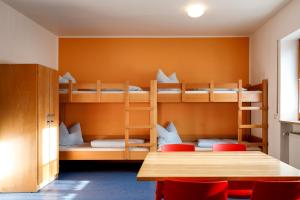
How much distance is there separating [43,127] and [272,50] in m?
3.63

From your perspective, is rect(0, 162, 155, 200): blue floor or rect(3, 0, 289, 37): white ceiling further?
rect(3, 0, 289, 37): white ceiling

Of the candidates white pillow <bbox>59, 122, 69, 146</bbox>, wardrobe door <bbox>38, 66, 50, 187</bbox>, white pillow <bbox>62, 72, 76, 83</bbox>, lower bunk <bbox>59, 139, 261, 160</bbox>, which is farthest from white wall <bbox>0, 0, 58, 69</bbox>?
lower bunk <bbox>59, 139, 261, 160</bbox>

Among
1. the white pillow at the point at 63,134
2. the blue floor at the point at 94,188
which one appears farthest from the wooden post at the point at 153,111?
the white pillow at the point at 63,134

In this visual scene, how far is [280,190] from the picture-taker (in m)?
2.08

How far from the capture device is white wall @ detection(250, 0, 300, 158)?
4.54 m

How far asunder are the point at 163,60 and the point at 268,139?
8.22 feet

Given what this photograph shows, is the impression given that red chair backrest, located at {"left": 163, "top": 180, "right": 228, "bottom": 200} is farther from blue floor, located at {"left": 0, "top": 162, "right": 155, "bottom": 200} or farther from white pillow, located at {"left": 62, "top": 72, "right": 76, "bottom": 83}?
white pillow, located at {"left": 62, "top": 72, "right": 76, "bottom": 83}

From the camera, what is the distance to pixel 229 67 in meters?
6.77

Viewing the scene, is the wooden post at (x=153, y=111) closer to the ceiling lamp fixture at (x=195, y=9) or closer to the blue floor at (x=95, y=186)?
the blue floor at (x=95, y=186)

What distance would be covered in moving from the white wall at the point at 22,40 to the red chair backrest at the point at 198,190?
3610mm

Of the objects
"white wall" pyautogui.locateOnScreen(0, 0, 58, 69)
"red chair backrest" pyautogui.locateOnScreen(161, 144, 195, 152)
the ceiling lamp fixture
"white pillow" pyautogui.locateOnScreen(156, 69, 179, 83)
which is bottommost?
"red chair backrest" pyautogui.locateOnScreen(161, 144, 195, 152)

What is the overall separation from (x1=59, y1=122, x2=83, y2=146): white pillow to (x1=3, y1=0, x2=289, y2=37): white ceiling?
180 cm

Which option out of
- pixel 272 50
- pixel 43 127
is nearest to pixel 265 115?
pixel 272 50

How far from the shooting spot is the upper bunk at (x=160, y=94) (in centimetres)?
561
